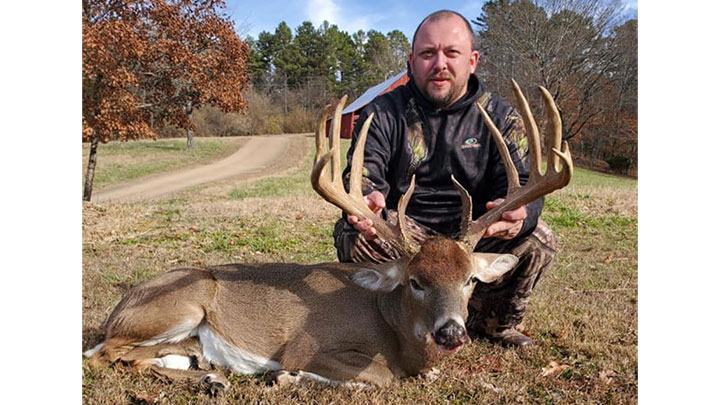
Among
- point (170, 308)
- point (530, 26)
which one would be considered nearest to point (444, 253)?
point (170, 308)

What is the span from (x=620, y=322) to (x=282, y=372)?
2756 millimetres

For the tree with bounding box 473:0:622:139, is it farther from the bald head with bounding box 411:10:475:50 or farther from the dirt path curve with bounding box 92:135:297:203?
the dirt path curve with bounding box 92:135:297:203

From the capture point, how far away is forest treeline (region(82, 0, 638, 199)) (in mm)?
8086

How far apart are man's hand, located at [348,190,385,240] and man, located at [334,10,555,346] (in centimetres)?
30

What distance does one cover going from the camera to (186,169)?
2103 cm

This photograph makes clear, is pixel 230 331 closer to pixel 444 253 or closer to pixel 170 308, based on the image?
pixel 170 308

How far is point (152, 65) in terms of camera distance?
10.8 metres

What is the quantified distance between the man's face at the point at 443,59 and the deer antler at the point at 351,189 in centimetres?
91

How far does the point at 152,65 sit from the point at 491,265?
31.3ft

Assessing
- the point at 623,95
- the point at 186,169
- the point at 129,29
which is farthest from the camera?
the point at 186,169

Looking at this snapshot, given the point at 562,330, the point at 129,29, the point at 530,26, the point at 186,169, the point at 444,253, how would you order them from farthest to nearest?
the point at 186,169
the point at 530,26
the point at 129,29
the point at 562,330
the point at 444,253

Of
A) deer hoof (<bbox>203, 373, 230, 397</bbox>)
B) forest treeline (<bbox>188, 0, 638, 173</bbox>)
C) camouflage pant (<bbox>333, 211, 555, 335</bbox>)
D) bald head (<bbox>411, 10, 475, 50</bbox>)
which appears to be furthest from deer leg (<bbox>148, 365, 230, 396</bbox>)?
forest treeline (<bbox>188, 0, 638, 173</bbox>)

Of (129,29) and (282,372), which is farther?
(129,29)
